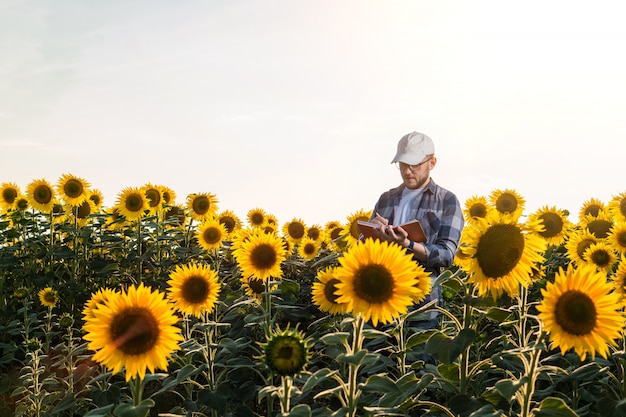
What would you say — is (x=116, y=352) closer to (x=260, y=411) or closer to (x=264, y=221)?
(x=260, y=411)

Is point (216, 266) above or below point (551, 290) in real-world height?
above

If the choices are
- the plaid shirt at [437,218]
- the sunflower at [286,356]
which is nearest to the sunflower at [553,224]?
the plaid shirt at [437,218]

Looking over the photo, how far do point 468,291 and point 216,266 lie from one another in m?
4.11

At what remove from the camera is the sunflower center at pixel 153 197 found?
311 inches

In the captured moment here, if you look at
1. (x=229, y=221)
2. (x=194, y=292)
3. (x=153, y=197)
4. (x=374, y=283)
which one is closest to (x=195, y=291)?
(x=194, y=292)

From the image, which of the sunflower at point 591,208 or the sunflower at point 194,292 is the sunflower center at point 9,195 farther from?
the sunflower at point 591,208

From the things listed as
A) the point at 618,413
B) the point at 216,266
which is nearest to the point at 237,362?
the point at 618,413

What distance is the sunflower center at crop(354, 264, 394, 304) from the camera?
2.76 m

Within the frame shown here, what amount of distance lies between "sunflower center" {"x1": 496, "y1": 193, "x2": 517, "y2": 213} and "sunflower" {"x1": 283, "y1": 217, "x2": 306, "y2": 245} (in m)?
2.80

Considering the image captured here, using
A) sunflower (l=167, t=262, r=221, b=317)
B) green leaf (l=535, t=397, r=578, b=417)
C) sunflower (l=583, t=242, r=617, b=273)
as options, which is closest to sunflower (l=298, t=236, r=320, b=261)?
sunflower (l=583, t=242, r=617, b=273)

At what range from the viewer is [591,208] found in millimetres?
9250

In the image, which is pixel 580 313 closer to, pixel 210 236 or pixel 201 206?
pixel 210 236

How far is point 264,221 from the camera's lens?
9.45m

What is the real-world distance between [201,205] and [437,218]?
147 inches
